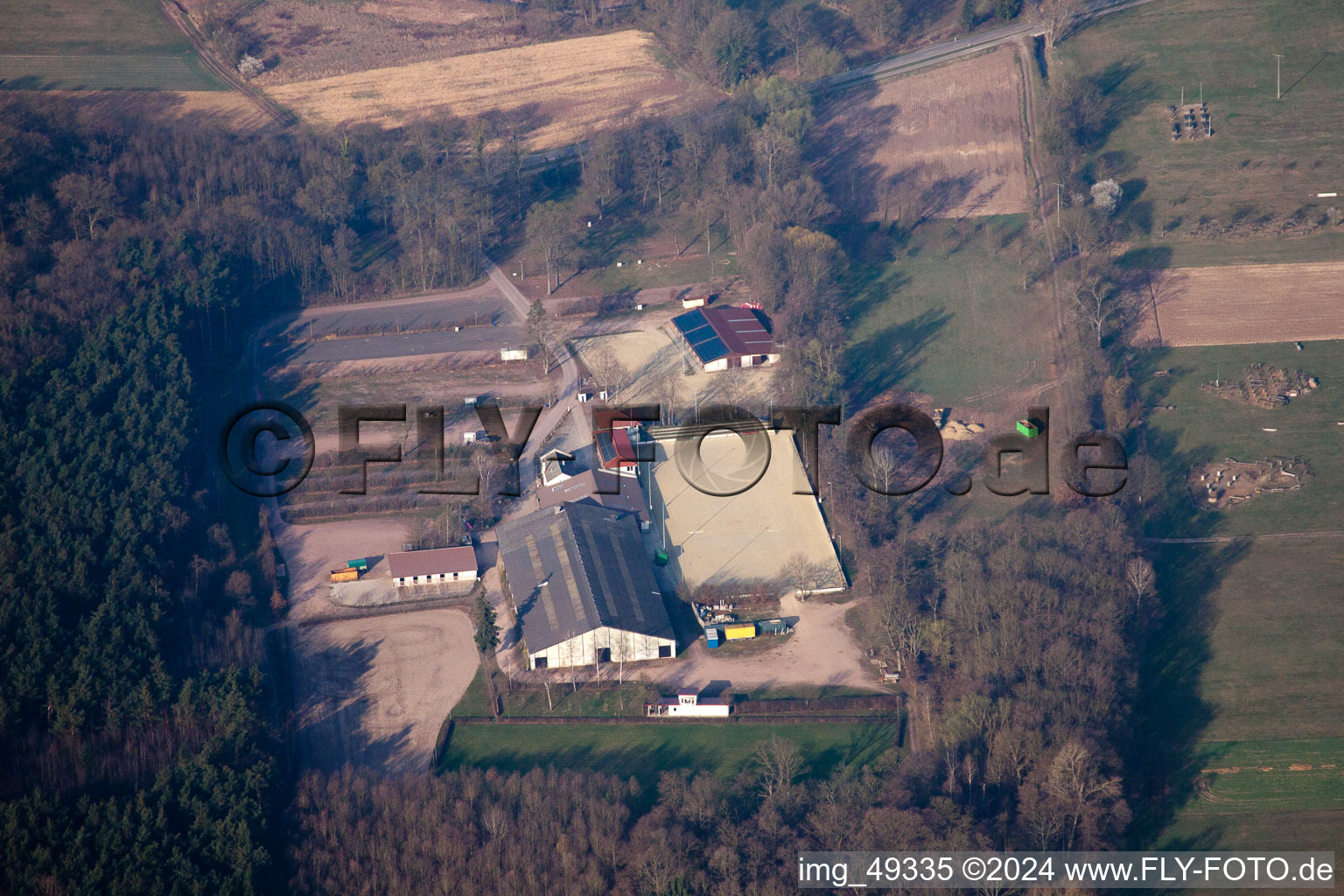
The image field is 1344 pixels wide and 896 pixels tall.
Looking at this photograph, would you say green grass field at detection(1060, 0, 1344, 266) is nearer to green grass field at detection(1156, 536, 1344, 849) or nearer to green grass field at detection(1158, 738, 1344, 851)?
green grass field at detection(1156, 536, 1344, 849)

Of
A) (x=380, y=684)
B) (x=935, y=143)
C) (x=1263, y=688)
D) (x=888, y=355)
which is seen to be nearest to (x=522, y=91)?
(x=935, y=143)

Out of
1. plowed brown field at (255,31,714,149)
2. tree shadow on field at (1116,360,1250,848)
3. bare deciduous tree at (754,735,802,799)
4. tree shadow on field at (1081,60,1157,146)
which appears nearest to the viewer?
bare deciduous tree at (754,735,802,799)

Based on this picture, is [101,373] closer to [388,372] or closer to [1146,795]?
[388,372]

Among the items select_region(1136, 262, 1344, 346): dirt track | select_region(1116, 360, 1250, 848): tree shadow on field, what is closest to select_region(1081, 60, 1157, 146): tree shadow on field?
select_region(1136, 262, 1344, 346): dirt track

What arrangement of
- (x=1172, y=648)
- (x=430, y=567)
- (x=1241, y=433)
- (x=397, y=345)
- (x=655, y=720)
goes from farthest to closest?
(x=397, y=345), (x=1241, y=433), (x=430, y=567), (x=1172, y=648), (x=655, y=720)

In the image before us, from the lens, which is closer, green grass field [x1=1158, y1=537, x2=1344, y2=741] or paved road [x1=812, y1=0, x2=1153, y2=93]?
green grass field [x1=1158, y1=537, x2=1344, y2=741]

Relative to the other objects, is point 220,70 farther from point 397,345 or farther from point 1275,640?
point 1275,640

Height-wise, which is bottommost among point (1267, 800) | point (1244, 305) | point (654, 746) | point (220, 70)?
point (1267, 800)

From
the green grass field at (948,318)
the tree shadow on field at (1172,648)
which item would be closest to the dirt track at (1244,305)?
the green grass field at (948,318)
